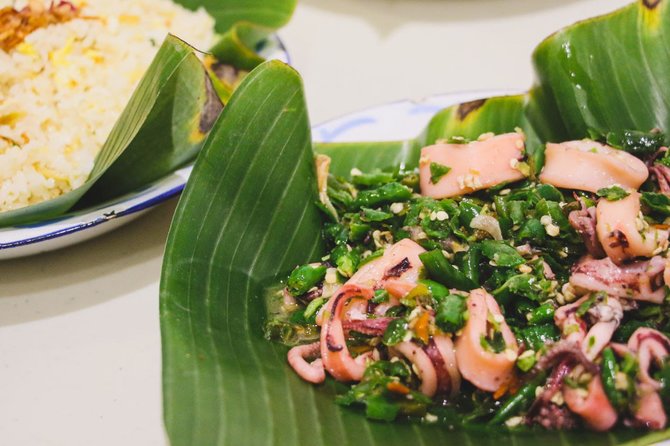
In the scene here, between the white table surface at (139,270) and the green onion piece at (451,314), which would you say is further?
the white table surface at (139,270)

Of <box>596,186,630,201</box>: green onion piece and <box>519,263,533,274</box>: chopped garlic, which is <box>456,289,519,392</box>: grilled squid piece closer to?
<box>519,263,533,274</box>: chopped garlic

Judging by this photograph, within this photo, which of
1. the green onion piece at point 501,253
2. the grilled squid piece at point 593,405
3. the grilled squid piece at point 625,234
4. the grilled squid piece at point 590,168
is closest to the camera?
the grilled squid piece at point 593,405

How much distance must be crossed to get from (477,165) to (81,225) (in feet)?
4.14

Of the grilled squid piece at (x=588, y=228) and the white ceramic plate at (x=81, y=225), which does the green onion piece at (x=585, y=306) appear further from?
the white ceramic plate at (x=81, y=225)

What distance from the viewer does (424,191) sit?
206 cm

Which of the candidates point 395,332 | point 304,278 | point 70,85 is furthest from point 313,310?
point 70,85

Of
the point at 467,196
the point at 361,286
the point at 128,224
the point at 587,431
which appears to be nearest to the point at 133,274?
the point at 128,224

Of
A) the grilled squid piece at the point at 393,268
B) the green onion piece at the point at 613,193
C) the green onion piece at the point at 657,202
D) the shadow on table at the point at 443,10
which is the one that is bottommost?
the grilled squid piece at the point at 393,268

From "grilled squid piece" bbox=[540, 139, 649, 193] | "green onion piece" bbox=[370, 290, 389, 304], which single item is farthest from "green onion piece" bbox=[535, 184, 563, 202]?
"green onion piece" bbox=[370, 290, 389, 304]

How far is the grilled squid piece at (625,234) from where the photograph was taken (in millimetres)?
1601

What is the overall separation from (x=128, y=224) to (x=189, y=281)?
31.3 inches

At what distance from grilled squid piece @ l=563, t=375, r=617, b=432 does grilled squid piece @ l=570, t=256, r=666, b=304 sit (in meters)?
0.27

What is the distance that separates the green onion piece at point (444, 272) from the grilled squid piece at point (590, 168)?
18.1 inches

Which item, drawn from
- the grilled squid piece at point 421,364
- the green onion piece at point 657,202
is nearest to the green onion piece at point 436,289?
the grilled squid piece at point 421,364
